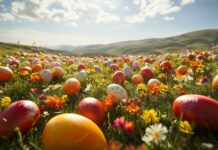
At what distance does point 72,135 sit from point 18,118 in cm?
94

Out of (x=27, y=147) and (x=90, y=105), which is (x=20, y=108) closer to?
(x=27, y=147)

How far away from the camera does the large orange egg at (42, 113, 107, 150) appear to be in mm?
2307

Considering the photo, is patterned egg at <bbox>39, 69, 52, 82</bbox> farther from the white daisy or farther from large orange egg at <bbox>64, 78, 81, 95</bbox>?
the white daisy

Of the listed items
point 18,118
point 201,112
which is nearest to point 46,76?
point 18,118

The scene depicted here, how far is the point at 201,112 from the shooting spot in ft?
8.90

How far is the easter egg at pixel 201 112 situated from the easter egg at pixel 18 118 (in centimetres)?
192

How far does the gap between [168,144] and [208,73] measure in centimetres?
492

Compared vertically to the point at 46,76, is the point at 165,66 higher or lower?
lower

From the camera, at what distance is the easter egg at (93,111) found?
10.3ft

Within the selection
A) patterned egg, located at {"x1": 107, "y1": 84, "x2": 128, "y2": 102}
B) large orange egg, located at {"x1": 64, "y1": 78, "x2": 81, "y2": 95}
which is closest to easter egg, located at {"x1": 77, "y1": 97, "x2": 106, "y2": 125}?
patterned egg, located at {"x1": 107, "y1": 84, "x2": 128, "y2": 102}

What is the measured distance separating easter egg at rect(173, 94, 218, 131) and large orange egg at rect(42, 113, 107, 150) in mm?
1041

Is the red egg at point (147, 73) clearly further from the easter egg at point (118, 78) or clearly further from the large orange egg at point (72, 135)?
the large orange egg at point (72, 135)

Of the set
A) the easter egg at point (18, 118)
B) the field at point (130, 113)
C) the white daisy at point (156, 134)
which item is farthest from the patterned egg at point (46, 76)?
the white daisy at point (156, 134)

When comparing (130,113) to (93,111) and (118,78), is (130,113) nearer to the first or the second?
(93,111)
